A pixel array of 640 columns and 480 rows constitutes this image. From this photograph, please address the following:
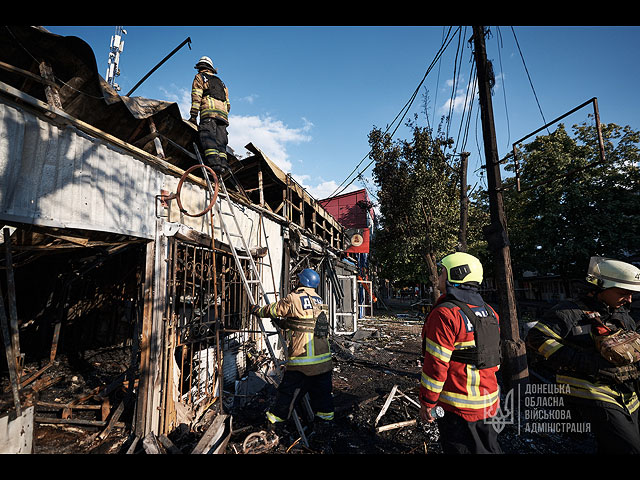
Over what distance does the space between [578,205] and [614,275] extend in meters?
17.0

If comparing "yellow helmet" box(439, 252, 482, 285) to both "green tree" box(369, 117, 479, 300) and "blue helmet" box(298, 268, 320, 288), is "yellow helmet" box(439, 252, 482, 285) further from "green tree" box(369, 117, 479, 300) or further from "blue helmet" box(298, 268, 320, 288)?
"green tree" box(369, 117, 479, 300)

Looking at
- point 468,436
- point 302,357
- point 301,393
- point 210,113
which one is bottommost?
point 301,393

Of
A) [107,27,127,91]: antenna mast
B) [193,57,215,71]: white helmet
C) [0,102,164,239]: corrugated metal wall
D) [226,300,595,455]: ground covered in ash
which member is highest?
[107,27,127,91]: antenna mast

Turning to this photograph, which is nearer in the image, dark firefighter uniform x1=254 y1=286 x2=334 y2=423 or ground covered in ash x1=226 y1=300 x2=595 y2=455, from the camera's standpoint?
ground covered in ash x1=226 y1=300 x2=595 y2=455

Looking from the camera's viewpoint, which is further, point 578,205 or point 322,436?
point 578,205

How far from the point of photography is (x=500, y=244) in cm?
544

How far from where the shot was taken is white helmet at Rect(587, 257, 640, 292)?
2.44 metres

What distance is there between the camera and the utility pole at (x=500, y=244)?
525 centimetres

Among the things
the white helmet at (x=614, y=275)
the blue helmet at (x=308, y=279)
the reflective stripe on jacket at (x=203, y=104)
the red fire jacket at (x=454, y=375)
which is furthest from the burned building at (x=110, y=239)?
the white helmet at (x=614, y=275)

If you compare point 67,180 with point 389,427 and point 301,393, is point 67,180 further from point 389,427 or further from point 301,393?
point 389,427

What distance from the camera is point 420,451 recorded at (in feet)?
11.8

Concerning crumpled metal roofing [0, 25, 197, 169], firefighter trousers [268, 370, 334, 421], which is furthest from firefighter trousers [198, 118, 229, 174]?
firefighter trousers [268, 370, 334, 421]

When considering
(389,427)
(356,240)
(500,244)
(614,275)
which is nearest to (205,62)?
(614,275)
